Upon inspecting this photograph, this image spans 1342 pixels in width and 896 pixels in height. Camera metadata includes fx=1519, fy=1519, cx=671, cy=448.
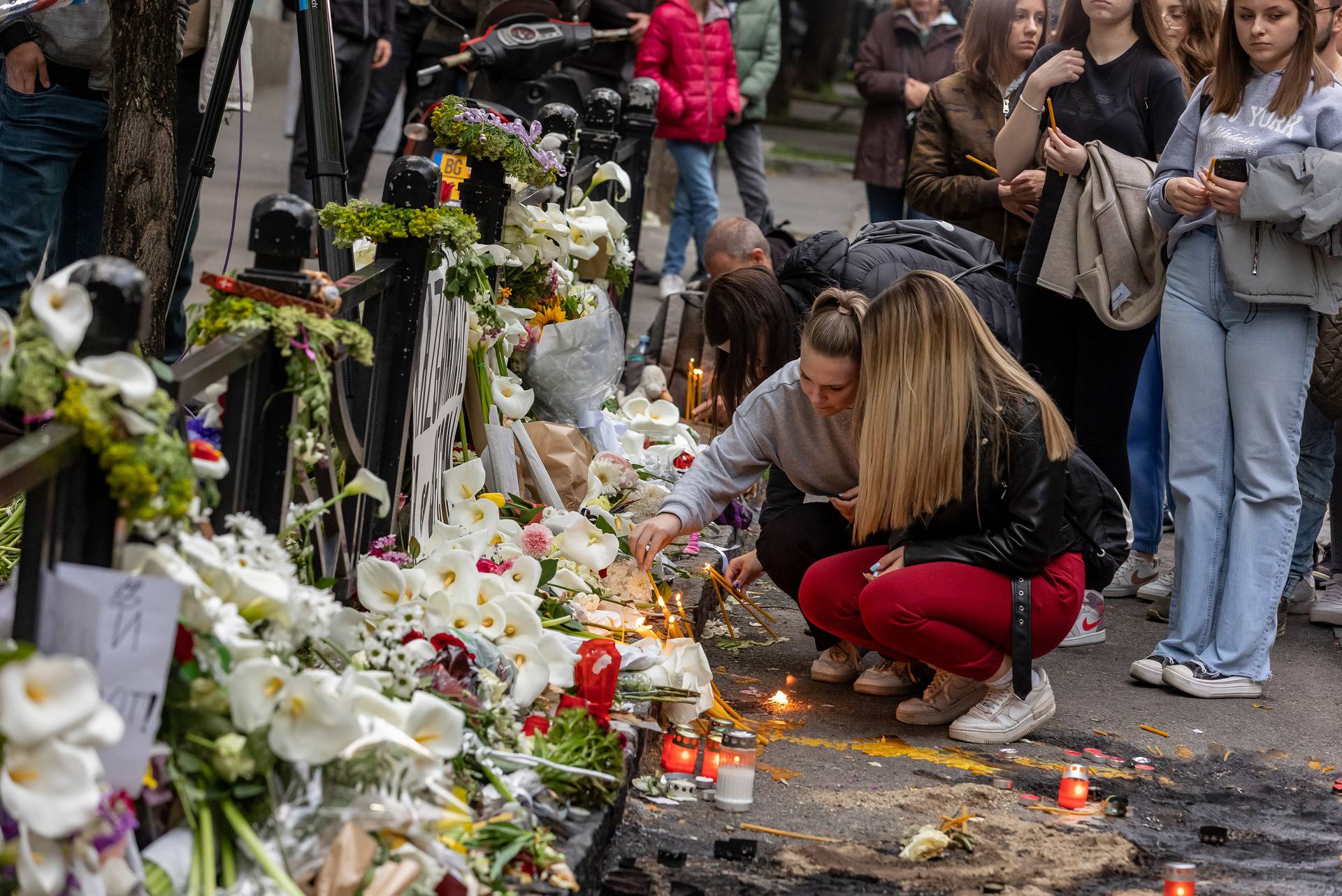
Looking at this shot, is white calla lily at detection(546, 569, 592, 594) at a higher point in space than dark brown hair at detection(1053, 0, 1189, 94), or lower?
lower

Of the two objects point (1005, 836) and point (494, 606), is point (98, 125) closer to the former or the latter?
point (494, 606)

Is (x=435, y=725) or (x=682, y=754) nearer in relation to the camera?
(x=435, y=725)

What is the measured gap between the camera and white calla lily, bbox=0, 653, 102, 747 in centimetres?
168

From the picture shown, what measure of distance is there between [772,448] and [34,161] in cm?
238

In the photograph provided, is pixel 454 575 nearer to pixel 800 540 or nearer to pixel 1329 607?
pixel 800 540

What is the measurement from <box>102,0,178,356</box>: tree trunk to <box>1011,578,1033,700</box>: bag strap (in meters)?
2.20

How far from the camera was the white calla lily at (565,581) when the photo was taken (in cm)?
375

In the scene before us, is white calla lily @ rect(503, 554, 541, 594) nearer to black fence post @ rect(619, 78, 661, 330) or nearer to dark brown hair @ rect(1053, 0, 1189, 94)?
dark brown hair @ rect(1053, 0, 1189, 94)

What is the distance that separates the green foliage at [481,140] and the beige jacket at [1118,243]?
170 cm

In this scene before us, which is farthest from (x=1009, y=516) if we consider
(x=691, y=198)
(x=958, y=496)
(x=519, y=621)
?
(x=691, y=198)

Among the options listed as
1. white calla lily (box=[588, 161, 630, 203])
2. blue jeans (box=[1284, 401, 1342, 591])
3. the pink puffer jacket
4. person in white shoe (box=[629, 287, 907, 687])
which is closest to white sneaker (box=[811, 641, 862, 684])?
person in white shoe (box=[629, 287, 907, 687])

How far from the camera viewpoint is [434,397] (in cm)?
367

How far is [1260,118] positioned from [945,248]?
92cm

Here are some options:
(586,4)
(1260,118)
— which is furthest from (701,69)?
(1260,118)
